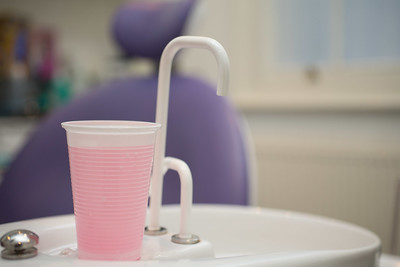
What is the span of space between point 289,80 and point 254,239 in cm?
184

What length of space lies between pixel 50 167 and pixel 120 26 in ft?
1.20

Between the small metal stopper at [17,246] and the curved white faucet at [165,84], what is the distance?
0.13 meters

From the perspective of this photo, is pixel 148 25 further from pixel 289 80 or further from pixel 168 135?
pixel 289 80

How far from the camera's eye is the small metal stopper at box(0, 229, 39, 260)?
1.22 feet

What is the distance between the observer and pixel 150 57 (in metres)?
1.03

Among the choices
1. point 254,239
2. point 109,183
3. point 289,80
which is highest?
point 289,80

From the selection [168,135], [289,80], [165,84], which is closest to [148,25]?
[168,135]

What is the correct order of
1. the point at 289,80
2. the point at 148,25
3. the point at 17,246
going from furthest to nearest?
the point at 289,80 → the point at 148,25 → the point at 17,246

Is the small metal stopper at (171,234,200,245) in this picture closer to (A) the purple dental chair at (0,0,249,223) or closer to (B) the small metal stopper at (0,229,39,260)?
(B) the small metal stopper at (0,229,39,260)

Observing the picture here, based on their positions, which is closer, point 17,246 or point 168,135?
point 17,246

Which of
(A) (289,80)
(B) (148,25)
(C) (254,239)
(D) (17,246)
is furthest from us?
(A) (289,80)

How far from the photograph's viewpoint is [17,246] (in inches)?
14.7

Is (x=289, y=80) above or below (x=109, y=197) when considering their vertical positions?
above

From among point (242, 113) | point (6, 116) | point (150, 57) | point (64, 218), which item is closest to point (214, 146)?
point (150, 57)
